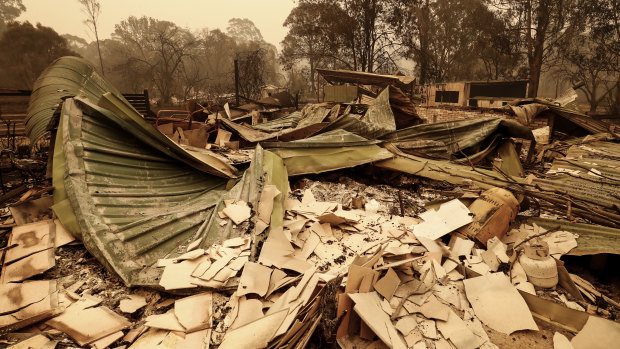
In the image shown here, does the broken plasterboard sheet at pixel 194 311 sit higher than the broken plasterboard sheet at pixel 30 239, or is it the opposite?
the broken plasterboard sheet at pixel 30 239

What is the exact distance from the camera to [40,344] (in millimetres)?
1427

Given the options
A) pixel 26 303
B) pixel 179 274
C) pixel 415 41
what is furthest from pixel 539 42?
pixel 26 303

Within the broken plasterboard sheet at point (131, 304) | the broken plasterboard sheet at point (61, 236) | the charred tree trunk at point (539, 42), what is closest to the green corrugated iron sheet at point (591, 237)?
the broken plasterboard sheet at point (131, 304)

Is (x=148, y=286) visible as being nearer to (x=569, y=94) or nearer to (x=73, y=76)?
(x=73, y=76)

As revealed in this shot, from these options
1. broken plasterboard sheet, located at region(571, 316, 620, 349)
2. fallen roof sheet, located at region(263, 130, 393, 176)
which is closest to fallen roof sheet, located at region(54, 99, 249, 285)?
fallen roof sheet, located at region(263, 130, 393, 176)

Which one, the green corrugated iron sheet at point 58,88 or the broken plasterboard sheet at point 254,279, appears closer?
the broken plasterboard sheet at point 254,279

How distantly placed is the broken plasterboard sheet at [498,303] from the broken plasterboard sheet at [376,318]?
624mm

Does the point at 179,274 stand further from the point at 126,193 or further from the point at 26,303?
the point at 126,193

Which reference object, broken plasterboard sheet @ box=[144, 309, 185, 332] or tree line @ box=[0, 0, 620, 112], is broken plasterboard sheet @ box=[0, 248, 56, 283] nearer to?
broken plasterboard sheet @ box=[144, 309, 185, 332]

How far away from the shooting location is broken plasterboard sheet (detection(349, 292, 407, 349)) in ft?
5.32

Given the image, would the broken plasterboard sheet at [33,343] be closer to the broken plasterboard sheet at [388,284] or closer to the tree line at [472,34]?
the broken plasterboard sheet at [388,284]

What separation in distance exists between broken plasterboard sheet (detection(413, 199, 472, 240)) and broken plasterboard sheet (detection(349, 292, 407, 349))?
85 centimetres

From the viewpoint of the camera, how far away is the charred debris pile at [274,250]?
5.45 ft

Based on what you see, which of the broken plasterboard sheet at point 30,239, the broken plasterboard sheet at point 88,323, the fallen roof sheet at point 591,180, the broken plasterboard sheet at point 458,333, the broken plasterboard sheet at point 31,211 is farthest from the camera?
the fallen roof sheet at point 591,180
